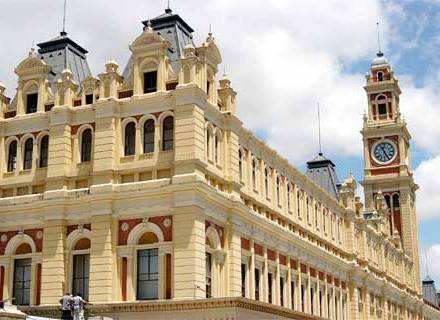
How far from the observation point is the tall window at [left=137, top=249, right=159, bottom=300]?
3788 cm

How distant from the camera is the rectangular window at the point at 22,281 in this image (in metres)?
40.7

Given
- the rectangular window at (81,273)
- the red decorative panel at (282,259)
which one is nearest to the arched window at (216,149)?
the rectangular window at (81,273)

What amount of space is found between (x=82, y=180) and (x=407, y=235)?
62907mm

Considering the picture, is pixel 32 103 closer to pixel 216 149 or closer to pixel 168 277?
pixel 216 149

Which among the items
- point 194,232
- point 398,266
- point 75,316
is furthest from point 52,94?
point 398,266

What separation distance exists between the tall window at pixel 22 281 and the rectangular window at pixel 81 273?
2816 millimetres

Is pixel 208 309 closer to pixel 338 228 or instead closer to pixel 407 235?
pixel 338 228

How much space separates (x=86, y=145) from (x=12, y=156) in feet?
16.7

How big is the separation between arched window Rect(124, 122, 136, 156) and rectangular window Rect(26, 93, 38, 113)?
21.9ft

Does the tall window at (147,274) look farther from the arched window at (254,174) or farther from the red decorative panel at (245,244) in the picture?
the arched window at (254,174)

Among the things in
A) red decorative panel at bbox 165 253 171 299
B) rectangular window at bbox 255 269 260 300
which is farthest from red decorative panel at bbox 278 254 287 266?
red decorative panel at bbox 165 253 171 299

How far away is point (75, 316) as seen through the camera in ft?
104

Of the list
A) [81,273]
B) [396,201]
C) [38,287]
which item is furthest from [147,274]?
[396,201]

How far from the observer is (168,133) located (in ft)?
131
